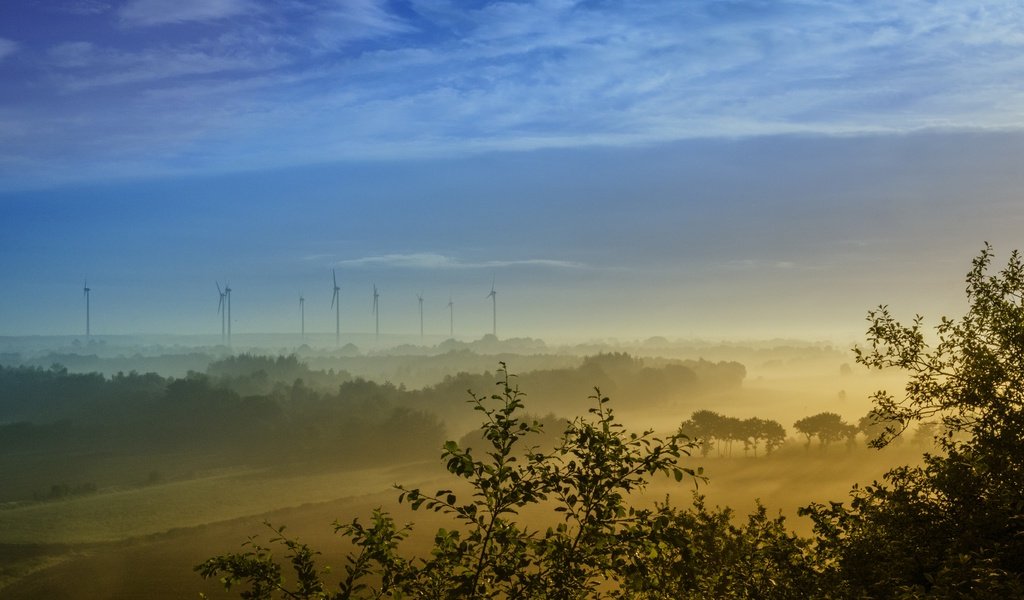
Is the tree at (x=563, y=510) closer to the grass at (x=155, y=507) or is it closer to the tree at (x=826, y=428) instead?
the grass at (x=155, y=507)

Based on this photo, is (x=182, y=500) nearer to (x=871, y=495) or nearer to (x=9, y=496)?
(x=9, y=496)

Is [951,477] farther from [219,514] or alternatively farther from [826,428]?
[219,514]

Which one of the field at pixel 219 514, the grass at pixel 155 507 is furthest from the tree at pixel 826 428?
the grass at pixel 155 507

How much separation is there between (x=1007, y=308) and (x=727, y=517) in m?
9.56

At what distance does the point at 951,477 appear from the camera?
1584cm

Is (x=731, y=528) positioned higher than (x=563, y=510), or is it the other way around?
(x=563, y=510)

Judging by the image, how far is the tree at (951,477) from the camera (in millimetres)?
14492

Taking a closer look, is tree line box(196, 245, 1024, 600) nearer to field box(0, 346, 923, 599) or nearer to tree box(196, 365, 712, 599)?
tree box(196, 365, 712, 599)

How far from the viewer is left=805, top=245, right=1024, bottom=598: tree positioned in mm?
14492

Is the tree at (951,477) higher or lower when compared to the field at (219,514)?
higher

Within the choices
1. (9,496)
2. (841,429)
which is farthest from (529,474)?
(9,496)

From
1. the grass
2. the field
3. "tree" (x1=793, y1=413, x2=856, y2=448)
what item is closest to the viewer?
the field

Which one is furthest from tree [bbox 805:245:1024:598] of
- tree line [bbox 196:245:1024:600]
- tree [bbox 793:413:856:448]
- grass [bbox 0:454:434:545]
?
tree [bbox 793:413:856:448]

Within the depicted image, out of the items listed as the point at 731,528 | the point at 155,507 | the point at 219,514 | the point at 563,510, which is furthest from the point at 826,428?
the point at 563,510
